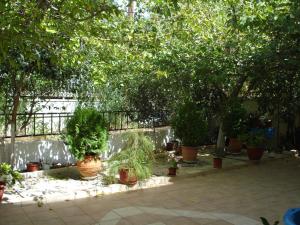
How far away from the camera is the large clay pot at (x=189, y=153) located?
31.9 ft

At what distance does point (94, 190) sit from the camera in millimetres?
7195

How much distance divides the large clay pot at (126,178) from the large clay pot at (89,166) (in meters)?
0.67

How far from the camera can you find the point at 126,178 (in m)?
7.56

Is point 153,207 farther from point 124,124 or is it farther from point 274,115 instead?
point 274,115

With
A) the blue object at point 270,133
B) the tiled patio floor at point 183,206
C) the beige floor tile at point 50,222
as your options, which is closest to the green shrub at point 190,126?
the tiled patio floor at point 183,206

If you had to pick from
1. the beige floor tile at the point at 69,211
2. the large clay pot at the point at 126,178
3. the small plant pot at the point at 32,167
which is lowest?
the beige floor tile at the point at 69,211

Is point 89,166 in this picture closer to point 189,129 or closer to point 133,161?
point 133,161

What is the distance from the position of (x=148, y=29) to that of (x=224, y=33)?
248cm

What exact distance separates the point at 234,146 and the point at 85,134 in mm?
5223

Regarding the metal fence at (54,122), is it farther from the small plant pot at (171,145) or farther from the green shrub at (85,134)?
the green shrub at (85,134)

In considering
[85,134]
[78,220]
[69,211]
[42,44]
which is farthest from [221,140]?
[42,44]

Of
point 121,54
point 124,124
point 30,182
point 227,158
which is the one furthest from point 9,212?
point 227,158

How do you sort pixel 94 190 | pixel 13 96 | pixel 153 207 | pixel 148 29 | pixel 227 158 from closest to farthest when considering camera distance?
pixel 153 207
pixel 94 190
pixel 13 96
pixel 148 29
pixel 227 158

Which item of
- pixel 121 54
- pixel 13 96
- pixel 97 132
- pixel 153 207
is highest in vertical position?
pixel 121 54
